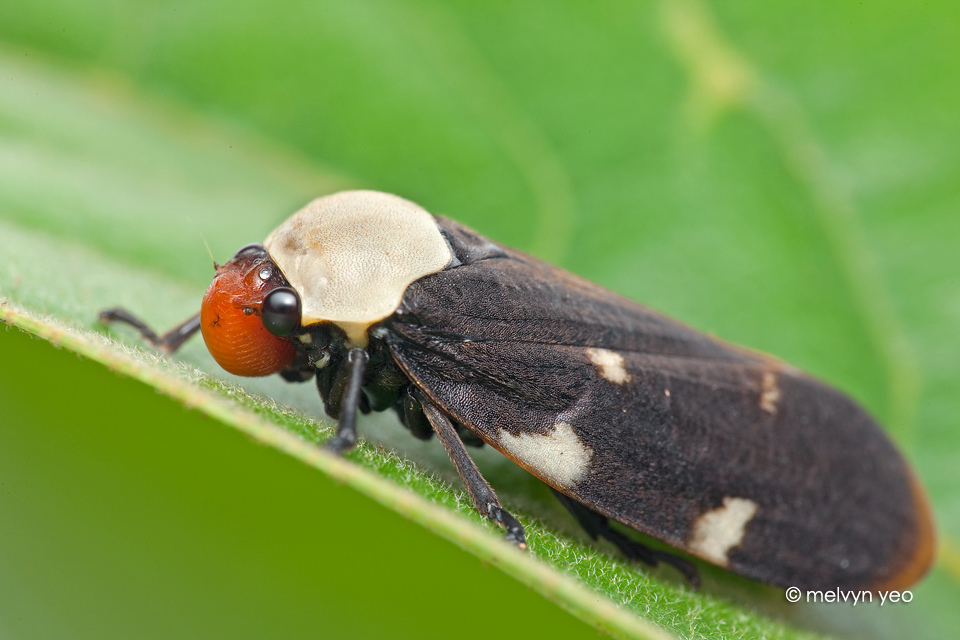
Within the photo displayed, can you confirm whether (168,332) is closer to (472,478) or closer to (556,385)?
(472,478)

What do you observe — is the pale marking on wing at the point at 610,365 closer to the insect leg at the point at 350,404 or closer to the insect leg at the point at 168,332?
the insect leg at the point at 350,404

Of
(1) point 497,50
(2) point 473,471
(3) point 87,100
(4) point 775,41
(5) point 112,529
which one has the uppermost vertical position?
(4) point 775,41

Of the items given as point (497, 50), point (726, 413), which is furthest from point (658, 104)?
point (726, 413)

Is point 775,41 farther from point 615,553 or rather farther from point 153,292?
point 153,292

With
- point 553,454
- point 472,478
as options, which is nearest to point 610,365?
point 553,454

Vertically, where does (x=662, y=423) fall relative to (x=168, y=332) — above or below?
above

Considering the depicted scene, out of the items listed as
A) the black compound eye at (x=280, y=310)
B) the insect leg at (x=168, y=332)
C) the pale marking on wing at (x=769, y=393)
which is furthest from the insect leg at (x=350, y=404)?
the pale marking on wing at (x=769, y=393)
